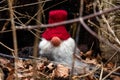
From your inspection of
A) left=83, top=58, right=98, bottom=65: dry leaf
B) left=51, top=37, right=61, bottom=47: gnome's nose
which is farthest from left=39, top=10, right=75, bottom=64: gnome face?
left=83, top=58, right=98, bottom=65: dry leaf

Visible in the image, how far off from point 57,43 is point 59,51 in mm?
83

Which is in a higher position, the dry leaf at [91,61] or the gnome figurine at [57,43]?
the gnome figurine at [57,43]

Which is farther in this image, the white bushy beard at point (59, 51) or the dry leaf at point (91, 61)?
the dry leaf at point (91, 61)

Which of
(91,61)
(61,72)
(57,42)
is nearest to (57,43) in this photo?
(57,42)

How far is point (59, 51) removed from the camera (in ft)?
5.89

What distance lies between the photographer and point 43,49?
73.0 inches

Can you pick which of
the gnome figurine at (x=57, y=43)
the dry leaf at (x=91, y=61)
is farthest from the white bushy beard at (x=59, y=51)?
the dry leaf at (x=91, y=61)

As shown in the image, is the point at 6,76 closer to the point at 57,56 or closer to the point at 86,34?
the point at 57,56

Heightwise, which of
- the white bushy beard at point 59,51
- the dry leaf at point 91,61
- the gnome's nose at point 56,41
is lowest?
the dry leaf at point 91,61

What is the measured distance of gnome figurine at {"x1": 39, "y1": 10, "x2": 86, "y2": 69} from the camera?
1750mm

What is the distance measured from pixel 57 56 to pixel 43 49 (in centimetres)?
9

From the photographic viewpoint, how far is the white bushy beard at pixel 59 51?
1.79 meters

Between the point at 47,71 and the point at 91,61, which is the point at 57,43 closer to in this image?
the point at 47,71

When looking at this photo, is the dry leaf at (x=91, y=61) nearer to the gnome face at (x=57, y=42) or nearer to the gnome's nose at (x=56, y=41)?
the gnome face at (x=57, y=42)
